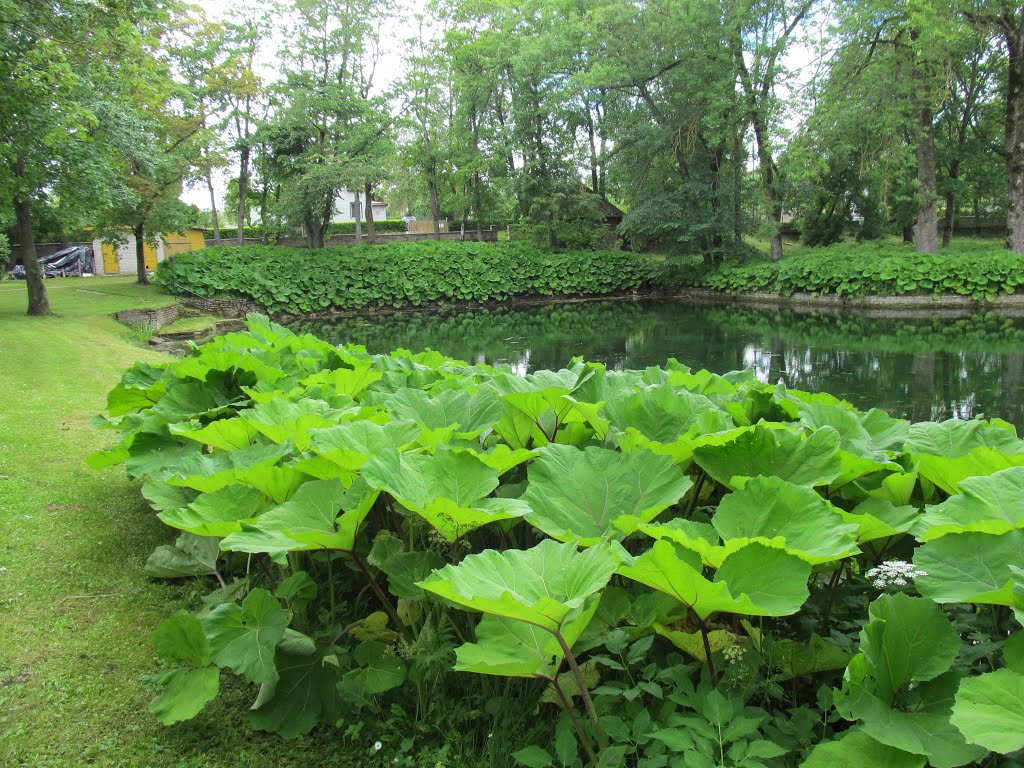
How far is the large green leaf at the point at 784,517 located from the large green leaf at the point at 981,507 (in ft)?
0.40

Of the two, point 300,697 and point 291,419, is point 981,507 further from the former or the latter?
point 291,419

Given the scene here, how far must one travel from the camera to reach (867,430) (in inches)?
80.4

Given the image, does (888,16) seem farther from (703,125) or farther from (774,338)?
(774,338)

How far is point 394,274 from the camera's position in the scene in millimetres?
25328

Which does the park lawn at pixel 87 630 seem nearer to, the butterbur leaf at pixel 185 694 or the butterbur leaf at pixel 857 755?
the butterbur leaf at pixel 185 694

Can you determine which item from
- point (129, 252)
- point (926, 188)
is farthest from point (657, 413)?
point (129, 252)

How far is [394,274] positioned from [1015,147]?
18662 mm

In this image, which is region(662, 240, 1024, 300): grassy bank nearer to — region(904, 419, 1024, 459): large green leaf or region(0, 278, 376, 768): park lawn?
region(904, 419, 1024, 459): large green leaf

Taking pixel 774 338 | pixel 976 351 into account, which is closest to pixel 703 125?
pixel 774 338

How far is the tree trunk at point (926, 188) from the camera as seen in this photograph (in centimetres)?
2073

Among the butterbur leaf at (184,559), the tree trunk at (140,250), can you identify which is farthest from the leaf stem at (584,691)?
the tree trunk at (140,250)

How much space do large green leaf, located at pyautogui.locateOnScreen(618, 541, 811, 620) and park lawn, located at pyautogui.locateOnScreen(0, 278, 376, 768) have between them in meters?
0.88

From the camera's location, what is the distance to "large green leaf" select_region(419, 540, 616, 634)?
3.34 feet

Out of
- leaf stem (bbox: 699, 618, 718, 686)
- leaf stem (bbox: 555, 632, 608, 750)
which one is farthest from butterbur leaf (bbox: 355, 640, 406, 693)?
leaf stem (bbox: 699, 618, 718, 686)
